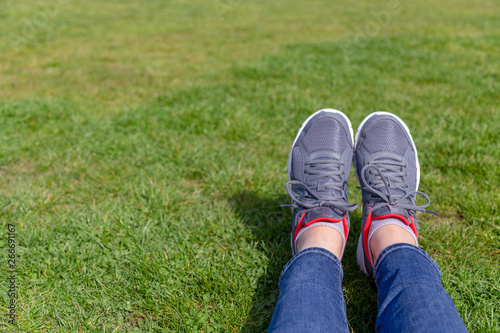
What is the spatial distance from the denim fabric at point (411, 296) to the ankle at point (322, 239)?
24cm

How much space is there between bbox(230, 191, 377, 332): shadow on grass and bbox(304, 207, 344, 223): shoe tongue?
30 centimetres

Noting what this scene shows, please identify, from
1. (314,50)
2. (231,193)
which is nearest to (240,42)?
(314,50)

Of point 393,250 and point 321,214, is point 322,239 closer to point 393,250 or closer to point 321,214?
point 321,214

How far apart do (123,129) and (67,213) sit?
1358 mm

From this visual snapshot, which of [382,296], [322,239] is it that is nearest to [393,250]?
[382,296]

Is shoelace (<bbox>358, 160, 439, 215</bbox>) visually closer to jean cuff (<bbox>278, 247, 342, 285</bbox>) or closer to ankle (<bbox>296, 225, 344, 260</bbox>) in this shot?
ankle (<bbox>296, 225, 344, 260</bbox>)

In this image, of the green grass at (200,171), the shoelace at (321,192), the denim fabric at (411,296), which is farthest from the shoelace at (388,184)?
the denim fabric at (411,296)

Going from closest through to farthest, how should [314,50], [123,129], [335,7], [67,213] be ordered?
[67,213] → [123,129] → [314,50] → [335,7]

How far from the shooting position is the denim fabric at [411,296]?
1408 millimetres

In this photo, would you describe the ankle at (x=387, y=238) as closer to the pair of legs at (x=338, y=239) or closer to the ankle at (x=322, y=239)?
the pair of legs at (x=338, y=239)

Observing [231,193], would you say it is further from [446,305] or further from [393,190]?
[446,305]

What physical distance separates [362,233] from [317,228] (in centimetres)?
30

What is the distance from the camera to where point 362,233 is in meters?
2.16

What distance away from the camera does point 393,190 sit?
2385 mm
